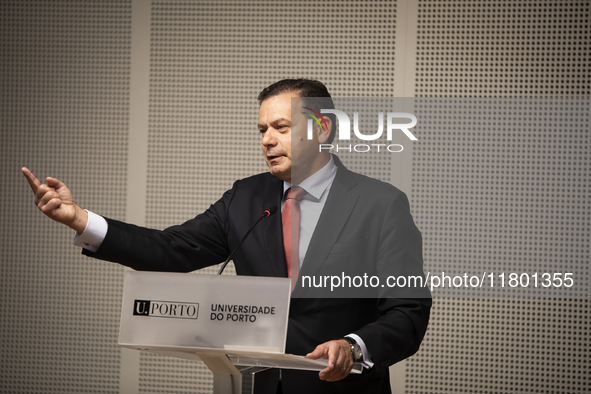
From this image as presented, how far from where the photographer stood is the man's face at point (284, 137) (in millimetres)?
2084

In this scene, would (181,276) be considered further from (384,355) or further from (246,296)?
(384,355)

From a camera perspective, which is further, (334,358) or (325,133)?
(325,133)

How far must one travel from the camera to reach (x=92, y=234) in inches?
71.1

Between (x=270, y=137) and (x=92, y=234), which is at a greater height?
(x=270, y=137)

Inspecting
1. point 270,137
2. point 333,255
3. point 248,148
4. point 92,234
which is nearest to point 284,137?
point 270,137

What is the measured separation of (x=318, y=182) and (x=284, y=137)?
223mm

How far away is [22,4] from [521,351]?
4.09m

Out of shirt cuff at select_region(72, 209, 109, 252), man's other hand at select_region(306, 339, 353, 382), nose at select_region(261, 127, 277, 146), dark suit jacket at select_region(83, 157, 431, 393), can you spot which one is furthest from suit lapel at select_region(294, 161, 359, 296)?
shirt cuff at select_region(72, 209, 109, 252)

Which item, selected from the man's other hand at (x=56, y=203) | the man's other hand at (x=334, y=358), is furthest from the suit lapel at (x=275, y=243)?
the man's other hand at (x=56, y=203)

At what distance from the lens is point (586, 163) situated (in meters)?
3.31

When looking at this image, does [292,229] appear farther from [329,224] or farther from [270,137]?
[270,137]

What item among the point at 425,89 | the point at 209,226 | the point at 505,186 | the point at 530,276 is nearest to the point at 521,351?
the point at 530,276

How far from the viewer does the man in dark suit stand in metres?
1.78

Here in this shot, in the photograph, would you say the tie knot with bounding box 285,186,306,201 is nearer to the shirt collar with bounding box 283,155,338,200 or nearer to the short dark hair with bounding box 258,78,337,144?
the shirt collar with bounding box 283,155,338,200
